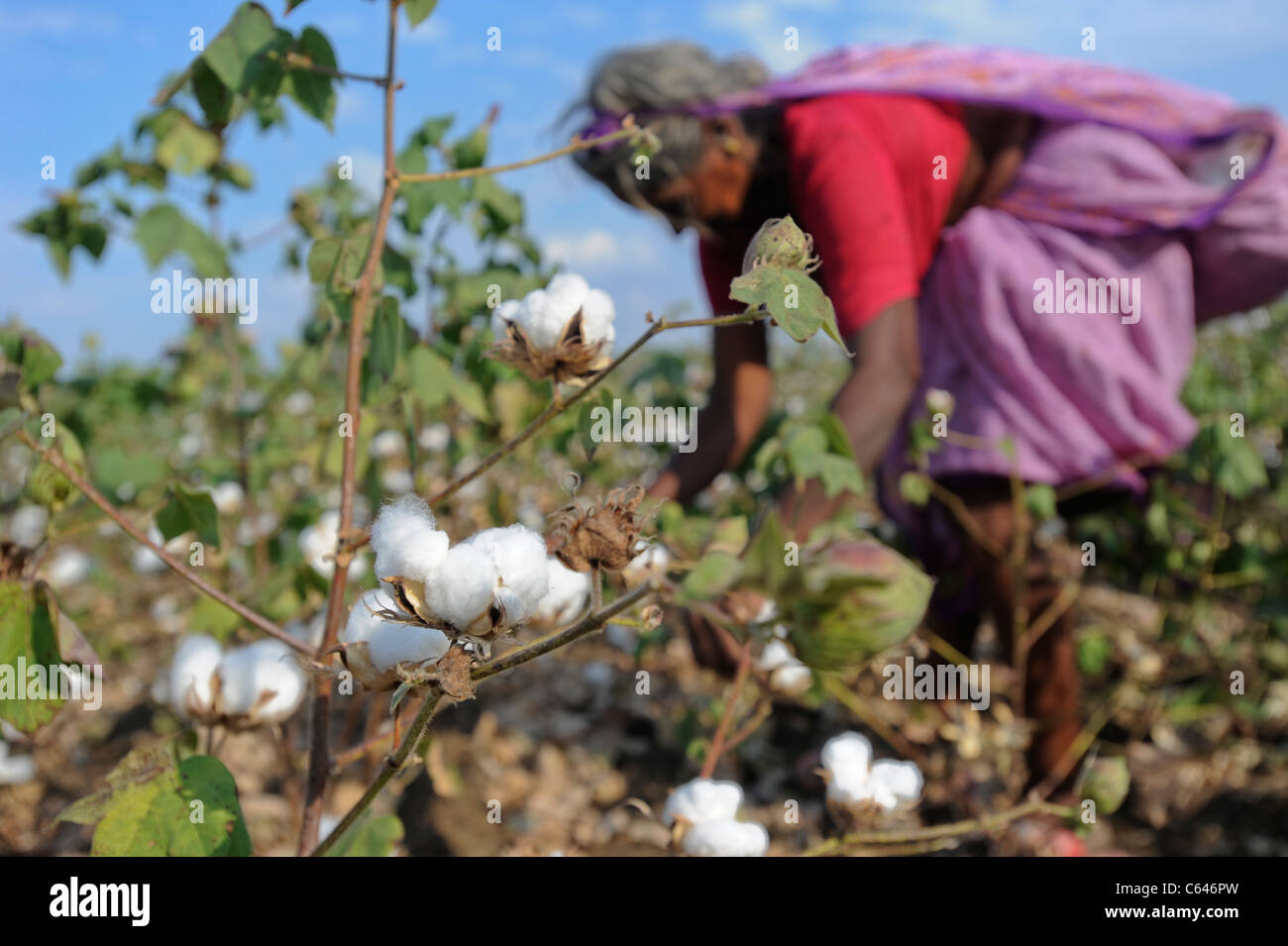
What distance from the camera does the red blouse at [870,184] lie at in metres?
1.43

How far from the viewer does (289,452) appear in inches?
69.4

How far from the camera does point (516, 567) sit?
46cm

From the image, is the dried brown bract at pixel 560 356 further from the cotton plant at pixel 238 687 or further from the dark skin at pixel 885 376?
the dark skin at pixel 885 376

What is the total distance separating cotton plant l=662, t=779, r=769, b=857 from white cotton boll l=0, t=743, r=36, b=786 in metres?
1.67

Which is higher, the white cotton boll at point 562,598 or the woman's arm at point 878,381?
the woman's arm at point 878,381

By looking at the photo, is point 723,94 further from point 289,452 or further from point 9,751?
point 9,751

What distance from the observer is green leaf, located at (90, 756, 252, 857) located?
0.60 metres

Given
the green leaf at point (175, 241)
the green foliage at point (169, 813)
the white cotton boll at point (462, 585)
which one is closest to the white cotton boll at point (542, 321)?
the white cotton boll at point (462, 585)

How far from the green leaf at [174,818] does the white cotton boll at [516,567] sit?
28 cm

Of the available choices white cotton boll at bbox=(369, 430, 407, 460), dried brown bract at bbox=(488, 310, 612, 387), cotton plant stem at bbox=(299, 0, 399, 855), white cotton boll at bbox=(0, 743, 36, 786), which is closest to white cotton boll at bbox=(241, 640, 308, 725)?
cotton plant stem at bbox=(299, 0, 399, 855)

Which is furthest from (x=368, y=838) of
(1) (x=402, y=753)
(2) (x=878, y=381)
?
(2) (x=878, y=381)

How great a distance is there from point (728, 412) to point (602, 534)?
1.34 m

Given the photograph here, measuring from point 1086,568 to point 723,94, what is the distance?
6.39 feet

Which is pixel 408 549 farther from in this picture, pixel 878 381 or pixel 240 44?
pixel 878 381
